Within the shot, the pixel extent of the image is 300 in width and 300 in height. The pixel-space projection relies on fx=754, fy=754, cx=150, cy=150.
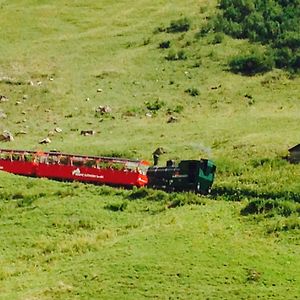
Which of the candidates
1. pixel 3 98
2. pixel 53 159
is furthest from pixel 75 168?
pixel 3 98

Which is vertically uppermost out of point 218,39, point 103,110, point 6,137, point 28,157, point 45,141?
point 218,39

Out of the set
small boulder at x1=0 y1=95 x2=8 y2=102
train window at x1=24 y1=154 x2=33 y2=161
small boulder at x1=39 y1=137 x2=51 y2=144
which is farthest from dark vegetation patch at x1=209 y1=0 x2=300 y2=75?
train window at x1=24 y1=154 x2=33 y2=161

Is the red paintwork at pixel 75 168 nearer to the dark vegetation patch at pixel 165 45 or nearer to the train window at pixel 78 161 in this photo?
the train window at pixel 78 161

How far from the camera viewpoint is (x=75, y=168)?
157ft

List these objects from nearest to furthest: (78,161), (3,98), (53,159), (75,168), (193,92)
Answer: (75,168)
(78,161)
(53,159)
(3,98)
(193,92)

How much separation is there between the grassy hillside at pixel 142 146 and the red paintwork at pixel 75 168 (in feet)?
5.85

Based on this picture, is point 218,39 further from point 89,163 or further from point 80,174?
point 80,174

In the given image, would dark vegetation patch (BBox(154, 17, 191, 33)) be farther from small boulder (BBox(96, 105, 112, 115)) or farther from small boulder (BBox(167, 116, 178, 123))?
small boulder (BBox(167, 116, 178, 123))

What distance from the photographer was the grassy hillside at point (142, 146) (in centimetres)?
3147

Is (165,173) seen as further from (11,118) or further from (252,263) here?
(11,118)

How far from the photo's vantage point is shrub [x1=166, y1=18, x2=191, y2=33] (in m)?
86.9

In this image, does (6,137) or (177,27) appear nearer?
(6,137)

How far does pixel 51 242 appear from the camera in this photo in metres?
36.3

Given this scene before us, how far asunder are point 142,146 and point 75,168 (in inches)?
331
